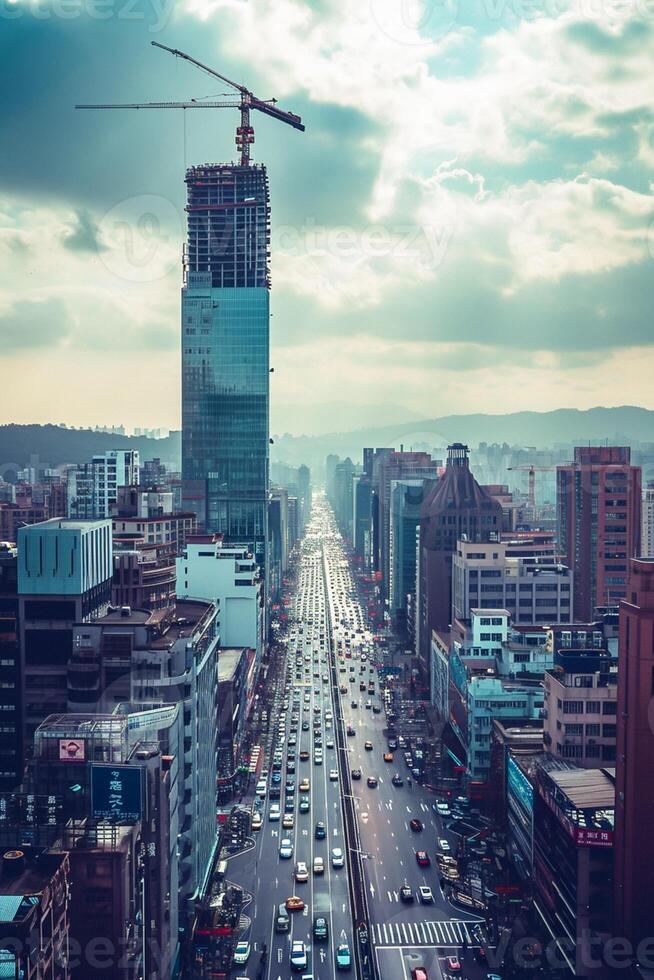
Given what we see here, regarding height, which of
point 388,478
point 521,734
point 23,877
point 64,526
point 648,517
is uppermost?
point 388,478

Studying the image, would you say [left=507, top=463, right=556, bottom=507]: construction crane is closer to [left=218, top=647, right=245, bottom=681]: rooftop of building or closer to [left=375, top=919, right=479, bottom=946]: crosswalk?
[left=218, top=647, right=245, bottom=681]: rooftop of building

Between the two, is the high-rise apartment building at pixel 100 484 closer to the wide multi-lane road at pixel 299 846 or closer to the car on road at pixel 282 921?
the wide multi-lane road at pixel 299 846

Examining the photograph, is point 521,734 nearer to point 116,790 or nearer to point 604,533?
point 116,790

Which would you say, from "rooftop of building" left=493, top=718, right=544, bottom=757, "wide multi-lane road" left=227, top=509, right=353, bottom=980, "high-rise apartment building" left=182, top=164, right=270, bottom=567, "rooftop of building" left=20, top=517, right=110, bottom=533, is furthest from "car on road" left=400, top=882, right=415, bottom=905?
"high-rise apartment building" left=182, top=164, right=270, bottom=567

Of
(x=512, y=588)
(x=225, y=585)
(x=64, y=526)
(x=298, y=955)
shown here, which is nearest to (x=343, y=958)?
(x=298, y=955)

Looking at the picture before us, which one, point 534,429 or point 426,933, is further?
point 534,429

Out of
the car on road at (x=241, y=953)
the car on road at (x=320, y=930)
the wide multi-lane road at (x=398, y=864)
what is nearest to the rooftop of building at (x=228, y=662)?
the wide multi-lane road at (x=398, y=864)
